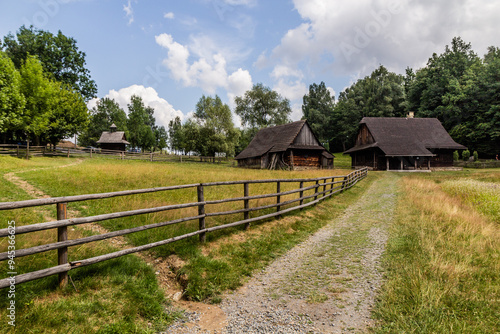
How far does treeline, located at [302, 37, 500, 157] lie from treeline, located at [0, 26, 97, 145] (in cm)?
5518

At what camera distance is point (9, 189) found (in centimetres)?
1000

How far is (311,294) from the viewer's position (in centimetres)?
430

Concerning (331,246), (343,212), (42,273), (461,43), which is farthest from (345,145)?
(42,273)

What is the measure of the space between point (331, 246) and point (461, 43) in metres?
72.9

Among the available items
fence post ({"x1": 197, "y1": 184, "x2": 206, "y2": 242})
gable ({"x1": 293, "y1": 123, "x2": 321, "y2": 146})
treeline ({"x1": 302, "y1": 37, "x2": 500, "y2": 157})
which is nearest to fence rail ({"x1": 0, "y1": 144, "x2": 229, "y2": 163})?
gable ({"x1": 293, "y1": 123, "x2": 321, "y2": 146})

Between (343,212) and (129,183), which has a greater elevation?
(129,183)

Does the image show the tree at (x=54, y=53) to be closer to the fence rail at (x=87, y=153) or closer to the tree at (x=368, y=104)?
the fence rail at (x=87, y=153)

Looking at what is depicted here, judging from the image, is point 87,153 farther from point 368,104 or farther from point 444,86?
point 444,86

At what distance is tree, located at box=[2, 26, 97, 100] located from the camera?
4047 cm

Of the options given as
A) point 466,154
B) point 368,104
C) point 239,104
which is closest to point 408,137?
point 466,154

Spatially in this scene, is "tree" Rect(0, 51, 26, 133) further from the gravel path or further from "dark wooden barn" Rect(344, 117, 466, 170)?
"dark wooden barn" Rect(344, 117, 466, 170)

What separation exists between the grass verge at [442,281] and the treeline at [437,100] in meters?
46.6

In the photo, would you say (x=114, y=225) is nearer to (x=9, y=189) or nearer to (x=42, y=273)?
(x=42, y=273)

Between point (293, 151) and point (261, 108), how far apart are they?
105 ft
